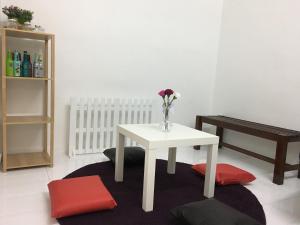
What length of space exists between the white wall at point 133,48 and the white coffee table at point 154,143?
1277mm

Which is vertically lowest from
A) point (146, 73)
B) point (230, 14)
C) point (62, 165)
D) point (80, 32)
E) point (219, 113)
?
point (62, 165)

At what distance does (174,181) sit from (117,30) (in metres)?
2.13

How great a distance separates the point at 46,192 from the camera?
8.26 feet

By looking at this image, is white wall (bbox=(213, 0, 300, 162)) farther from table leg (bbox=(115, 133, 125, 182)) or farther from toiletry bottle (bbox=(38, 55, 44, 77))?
toiletry bottle (bbox=(38, 55, 44, 77))

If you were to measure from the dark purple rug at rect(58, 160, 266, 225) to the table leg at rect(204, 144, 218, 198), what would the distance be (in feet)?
0.25

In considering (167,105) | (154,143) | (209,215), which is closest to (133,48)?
(167,105)

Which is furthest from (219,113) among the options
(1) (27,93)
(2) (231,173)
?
Result: (1) (27,93)

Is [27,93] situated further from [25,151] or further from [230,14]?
[230,14]

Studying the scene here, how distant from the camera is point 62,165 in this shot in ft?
10.6

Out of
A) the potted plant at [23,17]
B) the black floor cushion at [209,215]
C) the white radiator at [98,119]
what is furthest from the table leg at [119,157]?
the potted plant at [23,17]

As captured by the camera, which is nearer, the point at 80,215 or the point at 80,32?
the point at 80,215

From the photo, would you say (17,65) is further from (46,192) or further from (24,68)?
(46,192)

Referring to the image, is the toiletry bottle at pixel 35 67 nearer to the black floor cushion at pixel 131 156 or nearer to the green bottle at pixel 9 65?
the green bottle at pixel 9 65

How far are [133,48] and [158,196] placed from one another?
2191 millimetres
